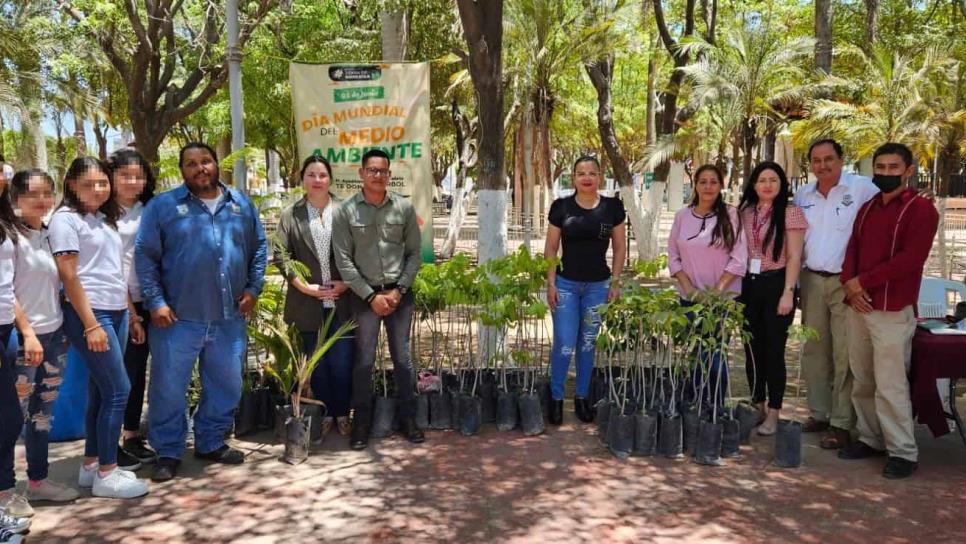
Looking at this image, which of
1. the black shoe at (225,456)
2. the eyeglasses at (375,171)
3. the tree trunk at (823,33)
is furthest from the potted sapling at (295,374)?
the tree trunk at (823,33)

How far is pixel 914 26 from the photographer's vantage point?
20.2m

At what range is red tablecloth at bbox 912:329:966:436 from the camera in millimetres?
4457

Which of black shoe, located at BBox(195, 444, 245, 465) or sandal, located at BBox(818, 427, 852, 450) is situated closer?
black shoe, located at BBox(195, 444, 245, 465)

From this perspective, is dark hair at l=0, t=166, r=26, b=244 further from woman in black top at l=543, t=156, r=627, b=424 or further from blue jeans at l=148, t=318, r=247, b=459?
woman in black top at l=543, t=156, r=627, b=424

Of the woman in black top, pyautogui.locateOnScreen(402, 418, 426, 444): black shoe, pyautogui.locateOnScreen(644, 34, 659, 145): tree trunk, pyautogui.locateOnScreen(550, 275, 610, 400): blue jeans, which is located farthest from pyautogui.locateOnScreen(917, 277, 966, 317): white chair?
pyautogui.locateOnScreen(644, 34, 659, 145): tree trunk

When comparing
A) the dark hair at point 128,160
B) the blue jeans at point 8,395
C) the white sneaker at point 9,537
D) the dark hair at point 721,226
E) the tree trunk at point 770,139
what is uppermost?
the tree trunk at point 770,139

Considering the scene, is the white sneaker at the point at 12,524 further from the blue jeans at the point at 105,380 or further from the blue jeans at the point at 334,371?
the blue jeans at the point at 334,371

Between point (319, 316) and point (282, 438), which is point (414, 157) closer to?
point (319, 316)

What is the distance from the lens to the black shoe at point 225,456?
4.69m

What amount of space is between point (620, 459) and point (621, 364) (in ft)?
2.82

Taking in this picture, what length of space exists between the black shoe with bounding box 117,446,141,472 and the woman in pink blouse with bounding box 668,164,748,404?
3.66 m

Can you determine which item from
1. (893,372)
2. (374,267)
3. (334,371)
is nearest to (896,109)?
(893,372)

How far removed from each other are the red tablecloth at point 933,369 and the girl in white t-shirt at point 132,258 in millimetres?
4661

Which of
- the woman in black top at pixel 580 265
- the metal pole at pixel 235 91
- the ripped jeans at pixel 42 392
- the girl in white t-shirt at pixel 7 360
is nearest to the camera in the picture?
the girl in white t-shirt at pixel 7 360
